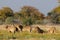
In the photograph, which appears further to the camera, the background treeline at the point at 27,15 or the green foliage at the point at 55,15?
the background treeline at the point at 27,15

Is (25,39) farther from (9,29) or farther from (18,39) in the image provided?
(9,29)

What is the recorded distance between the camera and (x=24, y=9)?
65.2 m

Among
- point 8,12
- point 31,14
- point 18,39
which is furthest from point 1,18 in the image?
point 18,39

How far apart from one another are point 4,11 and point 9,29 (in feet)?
103

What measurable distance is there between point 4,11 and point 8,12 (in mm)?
1624

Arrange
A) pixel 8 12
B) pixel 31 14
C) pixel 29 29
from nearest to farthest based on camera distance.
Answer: pixel 29 29, pixel 8 12, pixel 31 14

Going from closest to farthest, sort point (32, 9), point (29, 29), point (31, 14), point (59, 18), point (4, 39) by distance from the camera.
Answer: point (4, 39) < point (29, 29) < point (59, 18) < point (31, 14) < point (32, 9)

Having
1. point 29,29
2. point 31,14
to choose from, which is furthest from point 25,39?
point 31,14

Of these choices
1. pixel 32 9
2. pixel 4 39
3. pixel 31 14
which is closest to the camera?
pixel 4 39

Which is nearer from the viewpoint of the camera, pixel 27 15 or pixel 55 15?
pixel 55 15

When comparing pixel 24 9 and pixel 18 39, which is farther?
pixel 24 9

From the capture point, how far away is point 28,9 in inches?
2613

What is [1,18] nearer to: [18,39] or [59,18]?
[59,18]

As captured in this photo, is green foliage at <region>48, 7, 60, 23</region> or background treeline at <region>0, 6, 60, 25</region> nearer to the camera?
green foliage at <region>48, 7, 60, 23</region>
